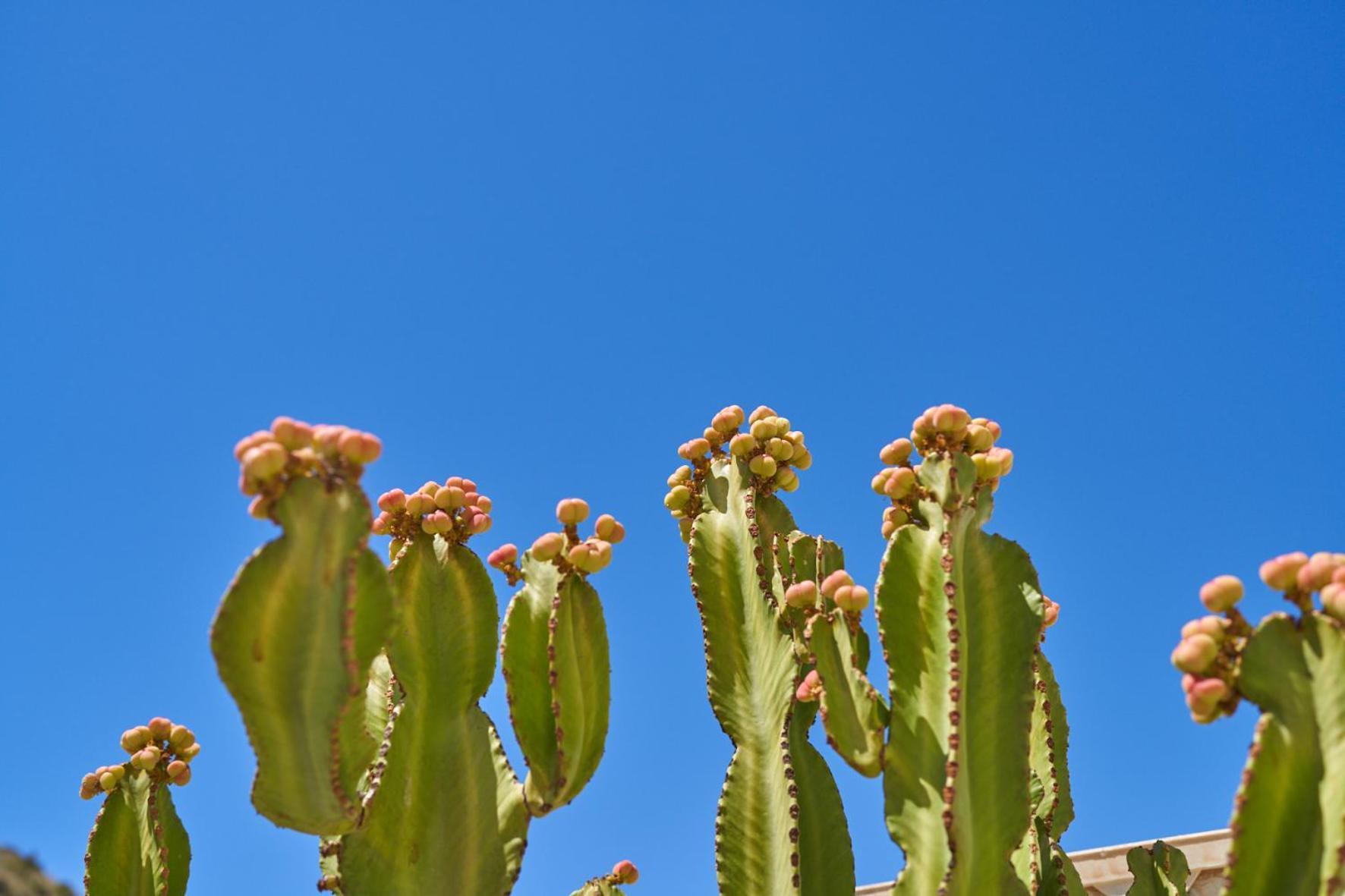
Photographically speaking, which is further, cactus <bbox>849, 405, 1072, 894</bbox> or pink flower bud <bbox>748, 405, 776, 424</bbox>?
pink flower bud <bbox>748, 405, 776, 424</bbox>

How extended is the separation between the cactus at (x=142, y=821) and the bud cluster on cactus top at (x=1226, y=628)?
3.08 meters

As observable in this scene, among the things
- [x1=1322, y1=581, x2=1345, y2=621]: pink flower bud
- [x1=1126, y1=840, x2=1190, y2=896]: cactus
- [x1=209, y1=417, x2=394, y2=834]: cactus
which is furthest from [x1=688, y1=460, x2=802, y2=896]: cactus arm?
[x1=1322, y1=581, x2=1345, y2=621]: pink flower bud

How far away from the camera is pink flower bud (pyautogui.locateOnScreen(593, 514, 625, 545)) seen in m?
3.53

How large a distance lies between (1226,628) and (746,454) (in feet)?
5.97

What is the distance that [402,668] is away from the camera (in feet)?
11.5

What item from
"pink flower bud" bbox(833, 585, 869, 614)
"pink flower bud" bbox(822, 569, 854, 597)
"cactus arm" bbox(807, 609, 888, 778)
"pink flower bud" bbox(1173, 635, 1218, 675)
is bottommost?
"pink flower bud" bbox(1173, 635, 1218, 675)

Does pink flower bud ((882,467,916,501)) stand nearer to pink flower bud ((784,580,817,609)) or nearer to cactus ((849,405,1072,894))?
cactus ((849,405,1072,894))

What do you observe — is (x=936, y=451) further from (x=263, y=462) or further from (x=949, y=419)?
(x=263, y=462)

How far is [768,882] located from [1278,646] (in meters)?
1.52

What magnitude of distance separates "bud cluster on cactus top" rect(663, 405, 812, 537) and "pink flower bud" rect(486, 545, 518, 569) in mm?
681

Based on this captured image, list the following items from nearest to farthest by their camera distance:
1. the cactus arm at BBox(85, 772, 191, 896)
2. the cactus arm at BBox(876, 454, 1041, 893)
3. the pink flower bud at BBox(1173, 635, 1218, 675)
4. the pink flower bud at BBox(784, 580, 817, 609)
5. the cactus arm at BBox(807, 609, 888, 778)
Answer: the pink flower bud at BBox(1173, 635, 1218, 675)
the cactus arm at BBox(876, 454, 1041, 893)
the cactus arm at BBox(807, 609, 888, 778)
the pink flower bud at BBox(784, 580, 817, 609)
the cactus arm at BBox(85, 772, 191, 896)

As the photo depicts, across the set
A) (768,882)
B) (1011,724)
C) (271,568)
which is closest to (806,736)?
(768,882)

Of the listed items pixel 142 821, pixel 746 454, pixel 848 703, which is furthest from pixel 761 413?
pixel 142 821

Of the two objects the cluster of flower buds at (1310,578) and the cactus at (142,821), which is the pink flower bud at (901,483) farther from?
the cactus at (142,821)
